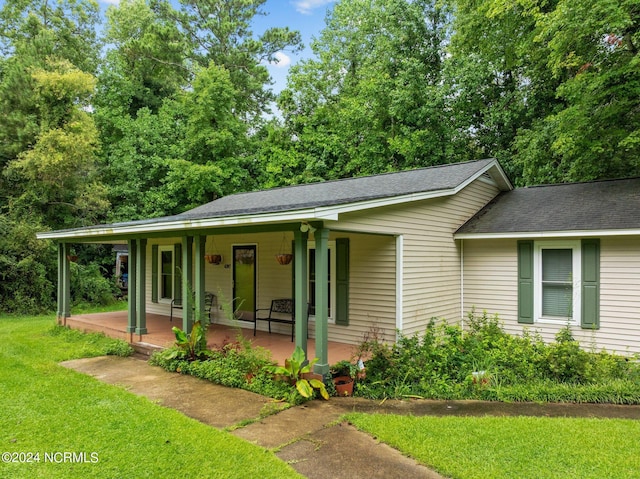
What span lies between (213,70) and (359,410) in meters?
16.9

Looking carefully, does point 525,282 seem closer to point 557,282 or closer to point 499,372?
point 557,282

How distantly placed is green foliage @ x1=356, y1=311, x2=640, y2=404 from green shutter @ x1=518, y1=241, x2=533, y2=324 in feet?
3.69

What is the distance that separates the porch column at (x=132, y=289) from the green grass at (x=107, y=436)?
6.31 ft

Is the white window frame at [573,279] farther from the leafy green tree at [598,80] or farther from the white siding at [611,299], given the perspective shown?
the leafy green tree at [598,80]

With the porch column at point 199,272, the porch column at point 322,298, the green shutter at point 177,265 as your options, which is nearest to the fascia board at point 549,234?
the porch column at point 322,298

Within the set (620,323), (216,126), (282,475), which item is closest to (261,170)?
(216,126)

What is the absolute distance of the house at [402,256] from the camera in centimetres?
579

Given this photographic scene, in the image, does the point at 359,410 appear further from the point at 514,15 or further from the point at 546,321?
the point at 514,15

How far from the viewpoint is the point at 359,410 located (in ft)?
15.8

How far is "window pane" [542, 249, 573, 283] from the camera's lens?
7.29 m

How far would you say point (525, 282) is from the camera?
759 centimetres

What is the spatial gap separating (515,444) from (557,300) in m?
4.29

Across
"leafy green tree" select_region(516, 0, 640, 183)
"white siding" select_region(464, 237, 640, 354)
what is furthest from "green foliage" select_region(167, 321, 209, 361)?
"leafy green tree" select_region(516, 0, 640, 183)

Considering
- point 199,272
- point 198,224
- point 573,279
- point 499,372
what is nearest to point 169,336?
point 199,272
